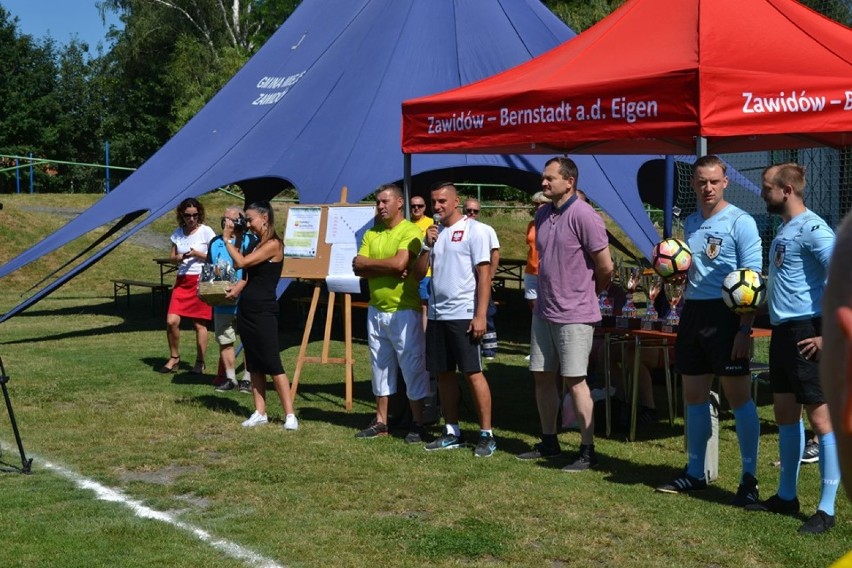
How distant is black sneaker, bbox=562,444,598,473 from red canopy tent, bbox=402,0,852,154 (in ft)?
5.95

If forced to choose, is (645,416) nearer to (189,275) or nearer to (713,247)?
(713,247)

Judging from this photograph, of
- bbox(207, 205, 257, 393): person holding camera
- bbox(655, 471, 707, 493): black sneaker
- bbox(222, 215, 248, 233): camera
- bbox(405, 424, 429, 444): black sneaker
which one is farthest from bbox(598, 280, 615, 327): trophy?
bbox(222, 215, 248, 233): camera

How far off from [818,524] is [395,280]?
3.22 meters

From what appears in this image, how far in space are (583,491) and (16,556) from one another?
2845mm

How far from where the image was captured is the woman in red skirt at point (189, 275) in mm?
10656

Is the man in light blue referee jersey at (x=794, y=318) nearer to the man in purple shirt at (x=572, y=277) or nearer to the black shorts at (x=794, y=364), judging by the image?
the black shorts at (x=794, y=364)

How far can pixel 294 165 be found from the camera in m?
12.3

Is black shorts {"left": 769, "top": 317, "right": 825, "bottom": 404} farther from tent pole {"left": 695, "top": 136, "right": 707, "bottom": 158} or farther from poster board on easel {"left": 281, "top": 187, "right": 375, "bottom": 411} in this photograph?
poster board on easel {"left": 281, "top": 187, "right": 375, "bottom": 411}

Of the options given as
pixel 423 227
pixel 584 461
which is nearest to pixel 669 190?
pixel 423 227

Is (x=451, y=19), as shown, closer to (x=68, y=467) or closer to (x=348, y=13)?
(x=348, y=13)

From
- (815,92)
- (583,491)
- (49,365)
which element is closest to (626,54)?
(815,92)

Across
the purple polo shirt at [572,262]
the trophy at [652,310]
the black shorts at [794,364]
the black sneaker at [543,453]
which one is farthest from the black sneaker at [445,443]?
the black shorts at [794,364]

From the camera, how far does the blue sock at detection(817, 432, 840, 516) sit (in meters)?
5.38

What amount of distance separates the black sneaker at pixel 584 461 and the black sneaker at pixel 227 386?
12.9 feet
